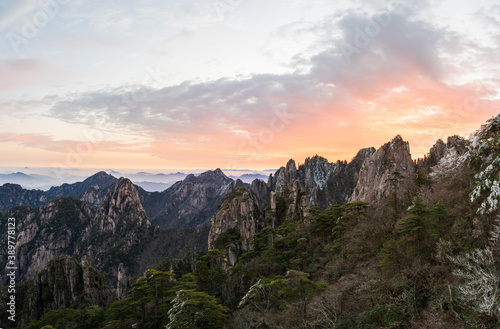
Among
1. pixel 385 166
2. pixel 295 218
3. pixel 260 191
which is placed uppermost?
pixel 385 166

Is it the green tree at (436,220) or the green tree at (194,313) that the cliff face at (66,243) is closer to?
the green tree at (194,313)

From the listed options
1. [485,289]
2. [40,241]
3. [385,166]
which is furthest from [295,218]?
[40,241]

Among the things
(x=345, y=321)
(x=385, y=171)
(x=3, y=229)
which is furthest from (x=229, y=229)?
(x=3, y=229)

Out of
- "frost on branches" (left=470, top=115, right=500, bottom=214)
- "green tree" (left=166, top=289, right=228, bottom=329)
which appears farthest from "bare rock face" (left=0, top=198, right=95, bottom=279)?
"frost on branches" (left=470, top=115, right=500, bottom=214)

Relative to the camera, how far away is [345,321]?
22297 millimetres

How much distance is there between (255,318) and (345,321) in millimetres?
10357

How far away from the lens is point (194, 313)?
78.3 ft

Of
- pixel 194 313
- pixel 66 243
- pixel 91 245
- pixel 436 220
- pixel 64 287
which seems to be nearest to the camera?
pixel 194 313

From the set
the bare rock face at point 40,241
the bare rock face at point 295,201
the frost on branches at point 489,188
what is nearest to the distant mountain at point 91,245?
the bare rock face at point 40,241

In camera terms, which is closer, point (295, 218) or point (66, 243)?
point (295, 218)

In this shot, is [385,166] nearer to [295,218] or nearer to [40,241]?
[295,218]

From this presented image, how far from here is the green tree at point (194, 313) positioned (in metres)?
23.3

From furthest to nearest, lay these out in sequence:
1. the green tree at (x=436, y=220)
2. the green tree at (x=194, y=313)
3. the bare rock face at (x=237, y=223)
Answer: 1. the bare rock face at (x=237, y=223)
2. the green tree at (x=436, y=220)
3. the green tree at (x=194, y=313)

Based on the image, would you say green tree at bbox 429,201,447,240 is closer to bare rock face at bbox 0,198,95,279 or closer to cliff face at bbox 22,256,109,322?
cliff face at bbox 22,256,109,322
